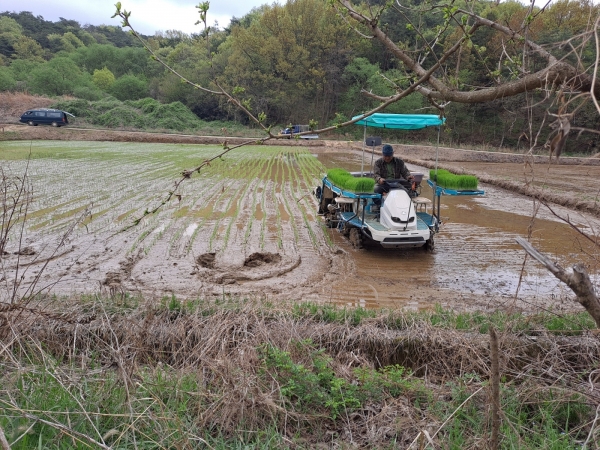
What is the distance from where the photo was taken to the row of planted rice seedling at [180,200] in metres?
7.70

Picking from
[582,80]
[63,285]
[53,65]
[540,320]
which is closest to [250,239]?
[63,285]

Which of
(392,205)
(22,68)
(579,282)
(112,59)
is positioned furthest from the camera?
(112,59)

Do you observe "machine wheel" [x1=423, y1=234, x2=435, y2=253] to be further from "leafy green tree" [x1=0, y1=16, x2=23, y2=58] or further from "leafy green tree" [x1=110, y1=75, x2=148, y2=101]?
"leafy green tree" [x1=0, y1=16, x2=23, y2=58]

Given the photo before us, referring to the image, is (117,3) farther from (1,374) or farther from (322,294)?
(322,294)

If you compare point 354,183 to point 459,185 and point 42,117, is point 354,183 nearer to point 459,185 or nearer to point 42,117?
point 459,185

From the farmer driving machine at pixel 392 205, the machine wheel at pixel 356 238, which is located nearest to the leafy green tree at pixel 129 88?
the farmer driving machine at pixel 392 205

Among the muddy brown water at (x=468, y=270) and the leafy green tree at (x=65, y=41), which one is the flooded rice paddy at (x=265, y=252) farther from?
the leafy green tree at (x=65, y=41)

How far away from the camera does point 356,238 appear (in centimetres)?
723

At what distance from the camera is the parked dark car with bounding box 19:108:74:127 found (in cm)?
3025

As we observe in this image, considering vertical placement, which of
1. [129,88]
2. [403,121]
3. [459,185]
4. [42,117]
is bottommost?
[459,185]

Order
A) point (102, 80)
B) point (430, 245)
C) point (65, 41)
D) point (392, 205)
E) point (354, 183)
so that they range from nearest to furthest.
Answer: point (392, 205)
point (354, 183)
point (430, 245)
point (102, 80)
point (65, 41)

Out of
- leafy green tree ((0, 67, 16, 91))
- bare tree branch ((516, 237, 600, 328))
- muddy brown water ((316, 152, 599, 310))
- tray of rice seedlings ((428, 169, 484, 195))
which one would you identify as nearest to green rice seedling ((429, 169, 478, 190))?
tray of rice seedlings ((428, 169, 484, 195))

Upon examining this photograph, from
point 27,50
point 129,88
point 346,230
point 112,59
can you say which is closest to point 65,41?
point 27,50

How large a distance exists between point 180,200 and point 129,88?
48.9 meters
